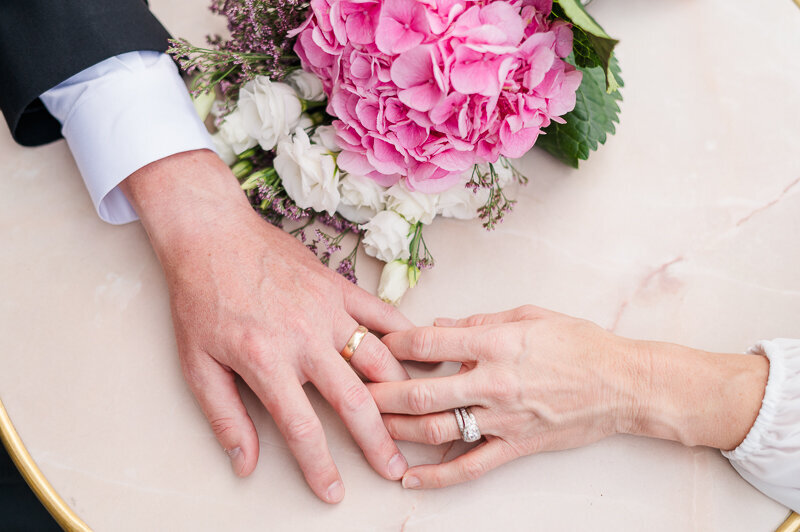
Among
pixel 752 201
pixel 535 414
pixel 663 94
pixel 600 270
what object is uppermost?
pixel 663 94

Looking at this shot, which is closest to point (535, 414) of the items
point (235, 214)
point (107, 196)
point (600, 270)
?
point (600, 270)

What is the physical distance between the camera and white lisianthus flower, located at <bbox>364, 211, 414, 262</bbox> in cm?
92

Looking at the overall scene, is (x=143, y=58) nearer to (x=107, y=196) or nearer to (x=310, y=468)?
(x=107, y=196)

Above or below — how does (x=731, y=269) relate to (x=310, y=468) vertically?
above

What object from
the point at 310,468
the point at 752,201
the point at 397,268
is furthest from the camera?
the point at 752,201

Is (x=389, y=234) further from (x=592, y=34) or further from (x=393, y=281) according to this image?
(x=592, y=34)

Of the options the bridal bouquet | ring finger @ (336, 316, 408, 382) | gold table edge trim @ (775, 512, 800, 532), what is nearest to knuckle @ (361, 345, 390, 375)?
ring finger @ (336, 316, 408, 382)

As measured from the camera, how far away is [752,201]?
3.51 feet

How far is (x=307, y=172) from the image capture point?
878 millimetres

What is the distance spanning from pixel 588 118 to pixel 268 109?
550mm

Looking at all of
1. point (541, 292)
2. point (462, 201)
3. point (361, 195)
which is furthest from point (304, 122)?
point (541, 292)

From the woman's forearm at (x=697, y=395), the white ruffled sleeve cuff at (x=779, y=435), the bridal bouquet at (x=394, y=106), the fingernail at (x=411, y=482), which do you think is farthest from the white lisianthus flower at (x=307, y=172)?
the white ruffled sleeve cuff at (x=779, y=435)

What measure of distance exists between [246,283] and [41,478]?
1.45 ft

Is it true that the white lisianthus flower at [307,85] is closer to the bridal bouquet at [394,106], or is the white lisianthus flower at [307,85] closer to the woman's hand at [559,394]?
the bridal bouquet at [394,106]
